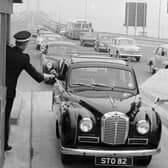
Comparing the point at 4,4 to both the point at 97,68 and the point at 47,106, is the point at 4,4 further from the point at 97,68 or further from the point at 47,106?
the point at 47,106

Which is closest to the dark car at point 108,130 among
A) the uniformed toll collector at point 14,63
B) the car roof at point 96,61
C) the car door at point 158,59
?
the uniformed toll collector at point 14,63

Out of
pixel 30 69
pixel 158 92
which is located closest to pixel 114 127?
pixel 30 69

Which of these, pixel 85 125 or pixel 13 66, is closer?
pixel 85 125

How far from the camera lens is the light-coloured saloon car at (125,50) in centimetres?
3152

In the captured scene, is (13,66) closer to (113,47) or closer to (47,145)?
(47,145)

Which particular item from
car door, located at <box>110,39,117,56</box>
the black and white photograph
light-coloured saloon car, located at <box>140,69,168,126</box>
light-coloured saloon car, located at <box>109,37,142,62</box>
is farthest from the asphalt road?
car door, located at <box>110,39,117,56</box>

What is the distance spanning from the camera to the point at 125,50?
31.5 m

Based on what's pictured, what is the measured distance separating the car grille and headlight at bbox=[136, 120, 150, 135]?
179 millimetres

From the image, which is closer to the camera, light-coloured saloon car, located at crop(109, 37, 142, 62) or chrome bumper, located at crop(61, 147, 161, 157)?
chrome bumper, located at crop(61, 147, 161, 157)

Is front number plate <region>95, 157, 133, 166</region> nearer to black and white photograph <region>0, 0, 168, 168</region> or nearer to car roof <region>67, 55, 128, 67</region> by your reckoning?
black and white photograph <region>0, 0, 168, 168</region>

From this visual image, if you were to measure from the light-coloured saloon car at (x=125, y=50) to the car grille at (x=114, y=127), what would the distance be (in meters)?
24.2

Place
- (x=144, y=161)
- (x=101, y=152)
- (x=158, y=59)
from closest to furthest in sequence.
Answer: (x=101, y=152) → (x=144, y=161) → (x=158, y=59)

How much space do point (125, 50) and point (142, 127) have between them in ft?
81.5

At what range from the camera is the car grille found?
685cm
